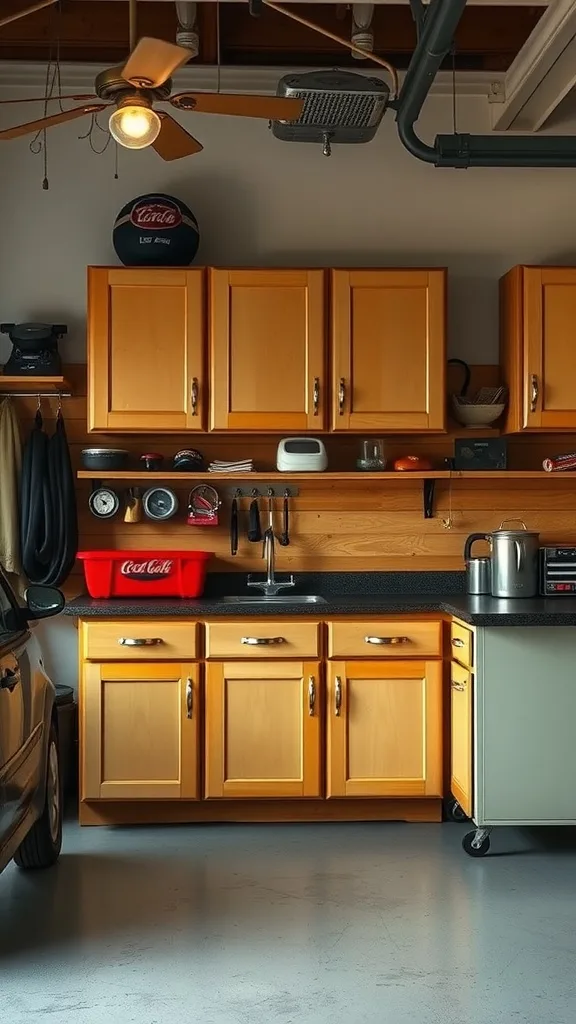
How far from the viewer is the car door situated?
2860 millimetres

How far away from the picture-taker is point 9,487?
15.5ft

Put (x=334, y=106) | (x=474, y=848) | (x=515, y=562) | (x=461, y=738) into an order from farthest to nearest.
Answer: (x=515, y=562), (x=334, y=106), (x=461, y=738), (x=474, y=848)

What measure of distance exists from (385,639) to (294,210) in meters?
2.04

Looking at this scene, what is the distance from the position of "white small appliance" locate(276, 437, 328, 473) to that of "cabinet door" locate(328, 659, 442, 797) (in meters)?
0.88

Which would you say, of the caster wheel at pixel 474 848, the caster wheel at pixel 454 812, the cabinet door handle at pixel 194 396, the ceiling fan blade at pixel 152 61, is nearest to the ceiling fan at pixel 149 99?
the ceiling fan blade at pixel 152 61

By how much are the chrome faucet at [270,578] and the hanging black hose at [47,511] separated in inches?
33.2

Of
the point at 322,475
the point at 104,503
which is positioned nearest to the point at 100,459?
the point at 104,503

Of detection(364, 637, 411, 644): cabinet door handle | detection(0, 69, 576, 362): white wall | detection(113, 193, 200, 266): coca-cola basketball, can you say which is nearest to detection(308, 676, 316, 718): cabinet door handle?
detection(364, 637, 411, 644): cabinet door handle

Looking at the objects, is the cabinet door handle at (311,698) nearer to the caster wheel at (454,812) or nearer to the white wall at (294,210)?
the caster wheel at (454,812)

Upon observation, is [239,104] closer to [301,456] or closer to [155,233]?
[155,233]

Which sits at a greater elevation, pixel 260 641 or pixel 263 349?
pixel 263 349

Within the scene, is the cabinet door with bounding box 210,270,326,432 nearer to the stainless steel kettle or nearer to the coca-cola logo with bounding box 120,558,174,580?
the coca-cola logo with bounding box 120,558,174,580

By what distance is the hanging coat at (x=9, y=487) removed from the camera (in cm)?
470

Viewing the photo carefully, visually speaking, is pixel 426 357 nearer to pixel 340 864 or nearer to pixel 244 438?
pixel 244 438
